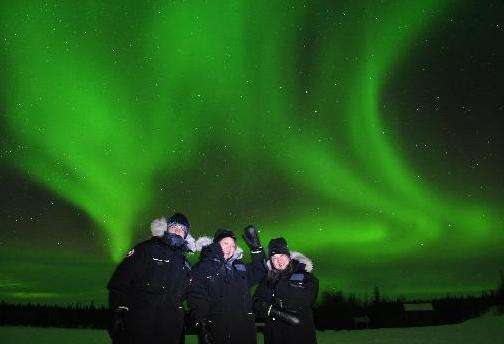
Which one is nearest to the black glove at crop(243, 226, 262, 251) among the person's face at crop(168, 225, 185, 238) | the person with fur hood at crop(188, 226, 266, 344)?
the person with fur hood at crop(188, 226, 266, 344)

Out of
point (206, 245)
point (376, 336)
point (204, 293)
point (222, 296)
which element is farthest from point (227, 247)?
point (376, 336)

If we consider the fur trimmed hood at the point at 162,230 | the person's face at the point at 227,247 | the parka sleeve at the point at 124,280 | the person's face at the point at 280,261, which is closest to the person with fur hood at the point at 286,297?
the person's face at the point at 280,261

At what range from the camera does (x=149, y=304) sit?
6.20 meters

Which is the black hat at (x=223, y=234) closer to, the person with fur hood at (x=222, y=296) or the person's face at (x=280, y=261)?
the person with fur hood at (x=222, y=296)

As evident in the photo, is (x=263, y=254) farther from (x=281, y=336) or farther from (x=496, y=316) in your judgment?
(x=496, y=316)

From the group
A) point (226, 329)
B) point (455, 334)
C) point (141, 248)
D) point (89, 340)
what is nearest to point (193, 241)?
point (141, 248)

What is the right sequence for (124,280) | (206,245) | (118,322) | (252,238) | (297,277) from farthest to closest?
(252,238)
(297,277)
(206,245)
(124,280)
(118,322)

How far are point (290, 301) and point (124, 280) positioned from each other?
2.64 metres

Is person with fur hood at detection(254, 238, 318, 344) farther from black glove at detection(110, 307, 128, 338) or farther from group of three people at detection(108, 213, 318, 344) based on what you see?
black glove at detection(110, 307, 128, 338)

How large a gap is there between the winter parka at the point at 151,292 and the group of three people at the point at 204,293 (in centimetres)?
1

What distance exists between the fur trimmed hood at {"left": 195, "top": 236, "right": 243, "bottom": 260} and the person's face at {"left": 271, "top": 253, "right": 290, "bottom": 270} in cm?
55

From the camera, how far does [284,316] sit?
6.87 metres

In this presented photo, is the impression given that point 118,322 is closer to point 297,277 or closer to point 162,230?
point 162,230

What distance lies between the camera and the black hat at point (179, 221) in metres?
6.77
